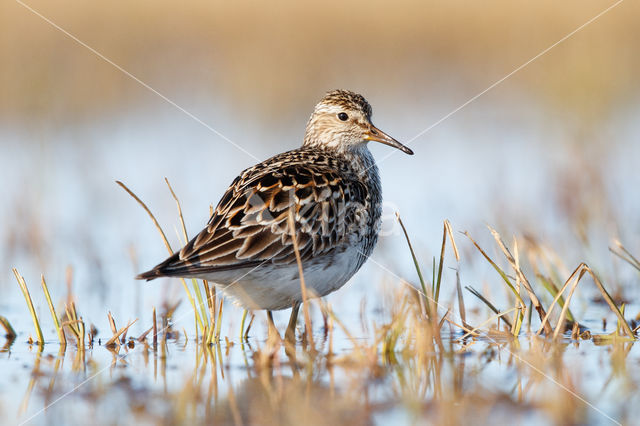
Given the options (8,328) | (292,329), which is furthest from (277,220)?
(8,328)

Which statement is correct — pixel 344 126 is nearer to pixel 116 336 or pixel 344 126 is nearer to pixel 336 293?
pixel 336 293

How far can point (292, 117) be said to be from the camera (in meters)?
14.0

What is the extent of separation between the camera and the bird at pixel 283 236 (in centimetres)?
613

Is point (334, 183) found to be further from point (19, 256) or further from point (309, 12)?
point (309, 12)

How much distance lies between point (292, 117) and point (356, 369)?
29.6 ft

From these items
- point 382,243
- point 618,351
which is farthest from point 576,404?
point 382,243

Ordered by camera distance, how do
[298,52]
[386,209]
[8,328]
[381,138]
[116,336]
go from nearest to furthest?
[116,336], [8,328], [381,138], [386,209], [298,52]

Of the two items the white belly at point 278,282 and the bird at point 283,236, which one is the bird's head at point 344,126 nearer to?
the bird at point 283,236

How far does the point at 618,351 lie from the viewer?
5766mm

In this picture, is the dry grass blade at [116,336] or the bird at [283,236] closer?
the bird at [283,236]

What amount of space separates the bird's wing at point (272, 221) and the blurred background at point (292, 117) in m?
1.26

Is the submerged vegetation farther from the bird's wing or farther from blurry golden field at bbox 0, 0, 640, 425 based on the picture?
the bird's wing

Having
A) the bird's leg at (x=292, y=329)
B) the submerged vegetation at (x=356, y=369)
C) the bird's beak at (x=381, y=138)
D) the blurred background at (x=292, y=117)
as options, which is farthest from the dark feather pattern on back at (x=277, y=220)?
the blurred background at (x=292, y=117)

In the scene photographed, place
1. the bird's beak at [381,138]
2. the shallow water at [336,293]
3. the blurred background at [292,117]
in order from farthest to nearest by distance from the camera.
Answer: the blurred background at [292,117] → the bird's beak at [381,138] → the shallow water at [336,293]
